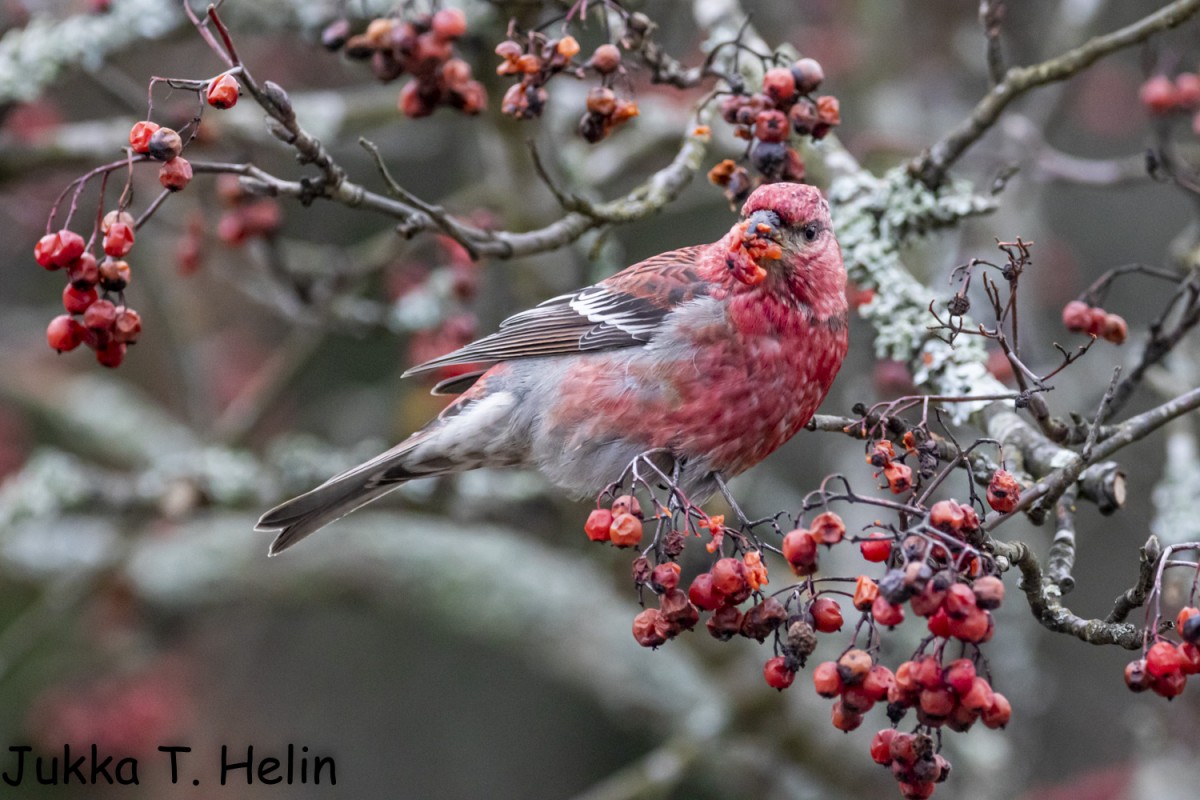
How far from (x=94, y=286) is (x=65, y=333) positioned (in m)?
0.14

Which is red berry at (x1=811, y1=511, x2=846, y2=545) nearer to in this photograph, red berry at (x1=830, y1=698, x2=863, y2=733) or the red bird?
red berry at (x1=830, y1=698, x2=863, y2=733)

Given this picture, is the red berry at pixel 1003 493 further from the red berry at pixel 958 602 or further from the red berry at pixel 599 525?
the red berry at pixel 599 525

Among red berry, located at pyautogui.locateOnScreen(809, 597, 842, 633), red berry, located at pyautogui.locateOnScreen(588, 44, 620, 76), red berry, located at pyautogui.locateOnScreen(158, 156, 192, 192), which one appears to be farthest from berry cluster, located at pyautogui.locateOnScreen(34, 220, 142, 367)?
red berry, located at pyautogui.locateOnScreen(809, 597, 842, 633)

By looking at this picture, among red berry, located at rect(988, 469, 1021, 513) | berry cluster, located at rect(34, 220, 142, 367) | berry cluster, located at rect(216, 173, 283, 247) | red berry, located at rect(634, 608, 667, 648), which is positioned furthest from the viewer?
berry cluster, located at rect(216, 173, 283, 247)

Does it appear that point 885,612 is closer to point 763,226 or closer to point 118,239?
point 763,226

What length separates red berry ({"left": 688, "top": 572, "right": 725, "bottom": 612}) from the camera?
8.36 ft

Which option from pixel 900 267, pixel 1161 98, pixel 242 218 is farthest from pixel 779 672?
pixel 242 218

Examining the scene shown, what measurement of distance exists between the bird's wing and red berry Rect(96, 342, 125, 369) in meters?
0.95

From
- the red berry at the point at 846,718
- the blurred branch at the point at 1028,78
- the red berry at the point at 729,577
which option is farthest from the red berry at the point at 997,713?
the blurred branch at the point at 1028,78

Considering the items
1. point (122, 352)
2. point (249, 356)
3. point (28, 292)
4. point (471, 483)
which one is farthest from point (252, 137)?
point (28, 292)

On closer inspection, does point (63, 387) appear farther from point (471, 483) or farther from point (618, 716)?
point (618, 716)

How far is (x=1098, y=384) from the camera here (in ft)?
19.9

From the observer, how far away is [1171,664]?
2336mm

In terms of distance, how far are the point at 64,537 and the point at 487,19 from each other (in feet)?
13.1
